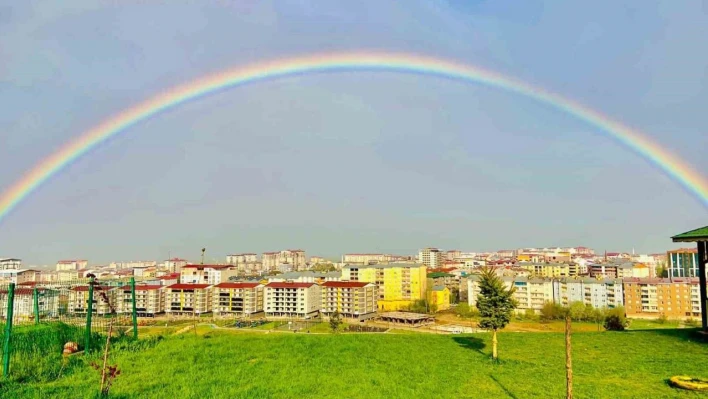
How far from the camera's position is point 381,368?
7980 mm

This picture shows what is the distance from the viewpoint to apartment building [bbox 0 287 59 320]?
9.23 m

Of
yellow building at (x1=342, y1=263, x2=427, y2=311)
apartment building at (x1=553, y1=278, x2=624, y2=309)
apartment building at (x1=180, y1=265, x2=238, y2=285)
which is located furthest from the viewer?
apartment building at (x1=180, y1=265, x2=238, y2=285)

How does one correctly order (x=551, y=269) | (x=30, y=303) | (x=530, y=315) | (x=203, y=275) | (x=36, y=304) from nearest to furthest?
1. (x=36, y=304)
2. (x=30, y=303)
3. (x=530, y=315)
4. (x=203, y=275)
5. (x=551, y=269)

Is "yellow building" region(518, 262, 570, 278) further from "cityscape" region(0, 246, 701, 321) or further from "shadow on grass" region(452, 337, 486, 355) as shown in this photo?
"shadow on grass" region(452, 337, 486, 355)

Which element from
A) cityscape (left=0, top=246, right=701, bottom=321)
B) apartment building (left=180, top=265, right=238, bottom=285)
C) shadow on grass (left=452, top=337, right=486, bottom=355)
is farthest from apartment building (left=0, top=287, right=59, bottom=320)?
apartment building (left=180, top=265, right=238, bottom=285)

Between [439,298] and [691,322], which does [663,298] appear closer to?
[691,322]

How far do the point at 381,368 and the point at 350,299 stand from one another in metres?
56.8

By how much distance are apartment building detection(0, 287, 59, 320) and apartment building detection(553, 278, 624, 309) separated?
60.9 m

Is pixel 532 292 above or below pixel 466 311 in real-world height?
above

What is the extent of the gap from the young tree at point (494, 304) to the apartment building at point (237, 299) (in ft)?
194

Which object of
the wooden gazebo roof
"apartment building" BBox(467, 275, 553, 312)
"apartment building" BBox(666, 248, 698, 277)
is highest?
the wooden gazebo roof

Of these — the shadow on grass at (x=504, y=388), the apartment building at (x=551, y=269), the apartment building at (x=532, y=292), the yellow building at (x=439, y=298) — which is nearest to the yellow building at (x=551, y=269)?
the apartment building at (x=551, y=269)

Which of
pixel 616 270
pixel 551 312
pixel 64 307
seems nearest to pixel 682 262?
pixel 616 270

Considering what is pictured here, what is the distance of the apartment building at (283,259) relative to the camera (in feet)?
477
